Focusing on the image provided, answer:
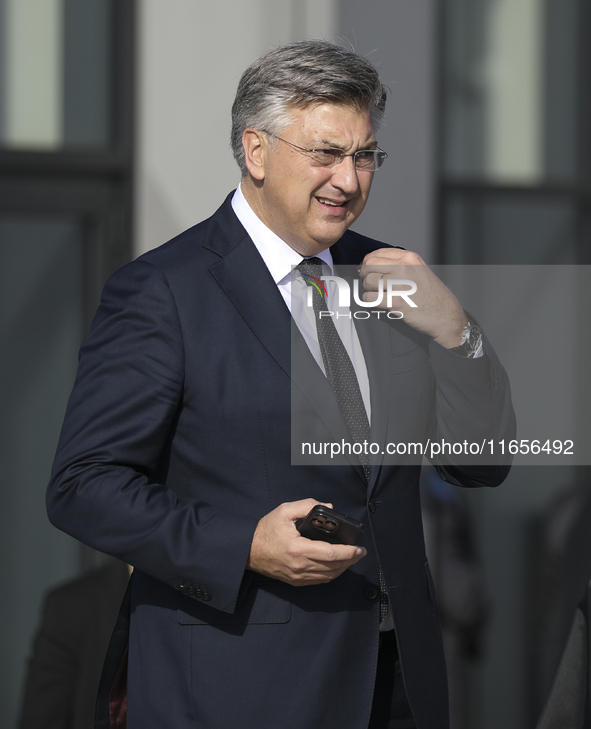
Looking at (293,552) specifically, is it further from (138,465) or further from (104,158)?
(104,158)

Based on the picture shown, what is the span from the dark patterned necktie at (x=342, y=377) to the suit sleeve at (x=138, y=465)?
0.29 metres

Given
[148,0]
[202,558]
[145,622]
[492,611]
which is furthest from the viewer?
[492,611]

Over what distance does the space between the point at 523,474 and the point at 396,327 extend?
2969mm

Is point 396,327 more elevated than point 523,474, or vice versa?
point 396,327

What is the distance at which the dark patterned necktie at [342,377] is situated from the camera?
5.85 ft

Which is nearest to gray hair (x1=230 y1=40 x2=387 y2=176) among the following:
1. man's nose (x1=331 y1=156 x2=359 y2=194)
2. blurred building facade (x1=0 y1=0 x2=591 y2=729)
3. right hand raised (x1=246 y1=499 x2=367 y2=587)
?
man's nose (x1=331 y1=156 x2=359 y2=194)

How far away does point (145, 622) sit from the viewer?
5.84ft

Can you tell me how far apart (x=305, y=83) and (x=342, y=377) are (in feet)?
1.84

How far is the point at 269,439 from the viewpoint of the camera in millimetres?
1700

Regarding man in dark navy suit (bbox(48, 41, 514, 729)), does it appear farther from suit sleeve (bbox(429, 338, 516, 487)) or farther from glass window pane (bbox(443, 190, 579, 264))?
glass window pane (bbox(443, 190, 579, 264))

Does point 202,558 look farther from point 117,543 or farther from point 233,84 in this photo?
point 233,84

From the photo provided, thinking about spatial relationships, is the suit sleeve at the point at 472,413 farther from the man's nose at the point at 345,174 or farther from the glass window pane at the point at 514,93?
the glass window pane at the point at 514,93

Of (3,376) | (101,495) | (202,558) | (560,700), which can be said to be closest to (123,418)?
(101,495)

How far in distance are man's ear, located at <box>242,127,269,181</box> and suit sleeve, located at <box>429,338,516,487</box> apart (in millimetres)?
490
